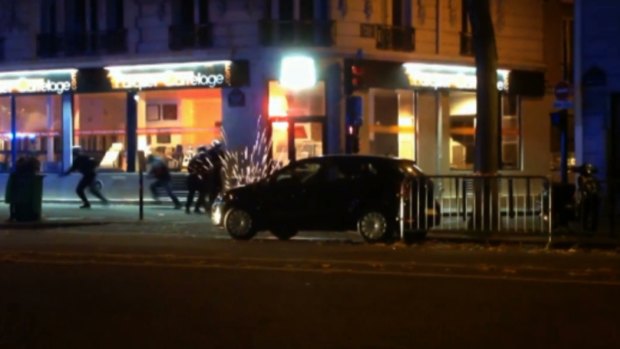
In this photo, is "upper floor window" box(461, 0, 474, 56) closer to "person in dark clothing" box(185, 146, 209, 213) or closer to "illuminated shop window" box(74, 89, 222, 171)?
"illuminated shop window" box(74, 89, 222, 171)

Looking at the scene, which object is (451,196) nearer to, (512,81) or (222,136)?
(222,136)

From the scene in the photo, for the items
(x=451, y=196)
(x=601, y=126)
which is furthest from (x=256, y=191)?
(x=601, y=126)

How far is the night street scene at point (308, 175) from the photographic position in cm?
1169

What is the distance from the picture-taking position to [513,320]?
Result: 36.7ft

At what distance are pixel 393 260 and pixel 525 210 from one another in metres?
4.19

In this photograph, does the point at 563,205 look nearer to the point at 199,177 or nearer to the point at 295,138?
the point at 199,177

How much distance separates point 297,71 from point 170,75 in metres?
3.79

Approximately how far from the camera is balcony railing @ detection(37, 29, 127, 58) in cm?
3384

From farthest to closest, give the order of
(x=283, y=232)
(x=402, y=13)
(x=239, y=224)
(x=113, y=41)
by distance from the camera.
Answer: (x=113, y=41) < (x=402, y=13) < (x=283, y=232) < (x=239, y=224)

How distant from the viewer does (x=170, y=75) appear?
3309cm

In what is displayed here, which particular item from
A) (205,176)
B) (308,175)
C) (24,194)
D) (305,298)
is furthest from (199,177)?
(305,298)

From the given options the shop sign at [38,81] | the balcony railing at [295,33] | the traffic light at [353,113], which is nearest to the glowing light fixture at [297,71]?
the balcony railing at [295,33]

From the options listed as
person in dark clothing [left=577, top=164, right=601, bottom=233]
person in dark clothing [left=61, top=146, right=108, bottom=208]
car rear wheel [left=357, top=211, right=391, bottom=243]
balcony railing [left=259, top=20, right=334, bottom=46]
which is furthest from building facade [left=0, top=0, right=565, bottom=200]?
car rear wheel [left=357, top=211, right=391, bottom=243]

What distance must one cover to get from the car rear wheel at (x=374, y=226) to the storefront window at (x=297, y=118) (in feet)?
37.6
